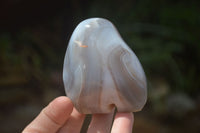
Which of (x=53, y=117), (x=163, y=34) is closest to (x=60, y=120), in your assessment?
(x=53, y=117)

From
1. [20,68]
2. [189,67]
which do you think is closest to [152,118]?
[189,67]

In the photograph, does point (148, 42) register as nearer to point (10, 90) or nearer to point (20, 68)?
point (20, 68)

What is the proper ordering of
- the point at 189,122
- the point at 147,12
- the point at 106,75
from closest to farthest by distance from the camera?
the point at 106,75, the point at 189,122, the point at 147,12

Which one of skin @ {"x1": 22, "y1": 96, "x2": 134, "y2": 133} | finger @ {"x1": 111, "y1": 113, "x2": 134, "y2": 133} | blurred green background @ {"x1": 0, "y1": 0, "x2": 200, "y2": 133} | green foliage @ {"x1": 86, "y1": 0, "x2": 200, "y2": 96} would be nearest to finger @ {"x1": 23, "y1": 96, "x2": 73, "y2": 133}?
skin @ {"x1": 22, "y1": 96, "x2": 134, "y2": 133}

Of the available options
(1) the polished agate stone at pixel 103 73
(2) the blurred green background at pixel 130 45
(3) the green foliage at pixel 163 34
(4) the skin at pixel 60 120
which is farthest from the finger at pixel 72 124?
(3) the green foliage at pixel 163 34

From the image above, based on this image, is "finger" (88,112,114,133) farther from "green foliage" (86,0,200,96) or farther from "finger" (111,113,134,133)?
"green foliage" (86,0,200,96)

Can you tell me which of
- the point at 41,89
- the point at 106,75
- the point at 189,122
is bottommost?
the point at 189,122

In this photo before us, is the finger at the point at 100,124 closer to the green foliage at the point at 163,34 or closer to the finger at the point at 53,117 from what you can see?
the finger at the point at 53,117
